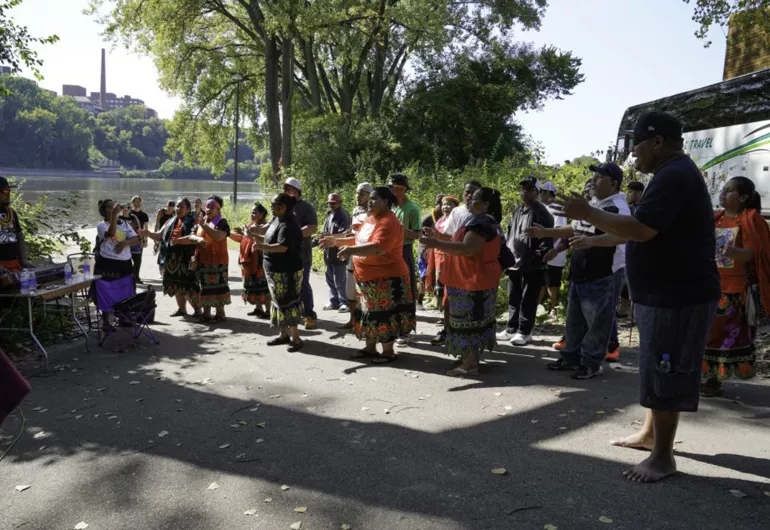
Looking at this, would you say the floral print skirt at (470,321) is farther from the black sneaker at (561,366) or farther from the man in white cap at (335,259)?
the man in white cap at (335,259)

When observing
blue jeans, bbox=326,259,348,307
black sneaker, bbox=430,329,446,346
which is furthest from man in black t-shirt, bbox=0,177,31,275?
black sneaker, bbox=430,329,446,346

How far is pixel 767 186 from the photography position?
13.2 meters

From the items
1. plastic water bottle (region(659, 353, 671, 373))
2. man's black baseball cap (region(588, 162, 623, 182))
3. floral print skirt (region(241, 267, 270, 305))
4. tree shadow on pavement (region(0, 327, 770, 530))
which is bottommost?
tree shadow on pavement (region(0, 327, 770, 530))

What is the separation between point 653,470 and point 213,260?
685 cm

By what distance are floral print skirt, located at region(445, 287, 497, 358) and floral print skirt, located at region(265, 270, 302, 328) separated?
2100 mm

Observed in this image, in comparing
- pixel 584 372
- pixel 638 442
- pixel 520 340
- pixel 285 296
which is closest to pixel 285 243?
pixel 285 296

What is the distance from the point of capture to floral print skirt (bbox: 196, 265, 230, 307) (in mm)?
9219

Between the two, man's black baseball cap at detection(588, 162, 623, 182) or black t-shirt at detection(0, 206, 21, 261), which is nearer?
man's black baseball cap at detection(588, 162, 623, 182)

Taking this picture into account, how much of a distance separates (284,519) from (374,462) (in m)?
0.90

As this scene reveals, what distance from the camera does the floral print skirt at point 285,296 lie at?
7594 millimetres

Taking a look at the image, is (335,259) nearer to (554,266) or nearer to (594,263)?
(554,266)

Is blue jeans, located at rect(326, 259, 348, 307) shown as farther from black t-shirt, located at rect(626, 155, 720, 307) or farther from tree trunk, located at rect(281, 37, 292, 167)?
tree trunk, located at rect(281, 37, 292, 167)

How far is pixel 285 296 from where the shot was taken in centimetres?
761

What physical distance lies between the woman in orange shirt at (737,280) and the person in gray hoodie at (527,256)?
2.43m
